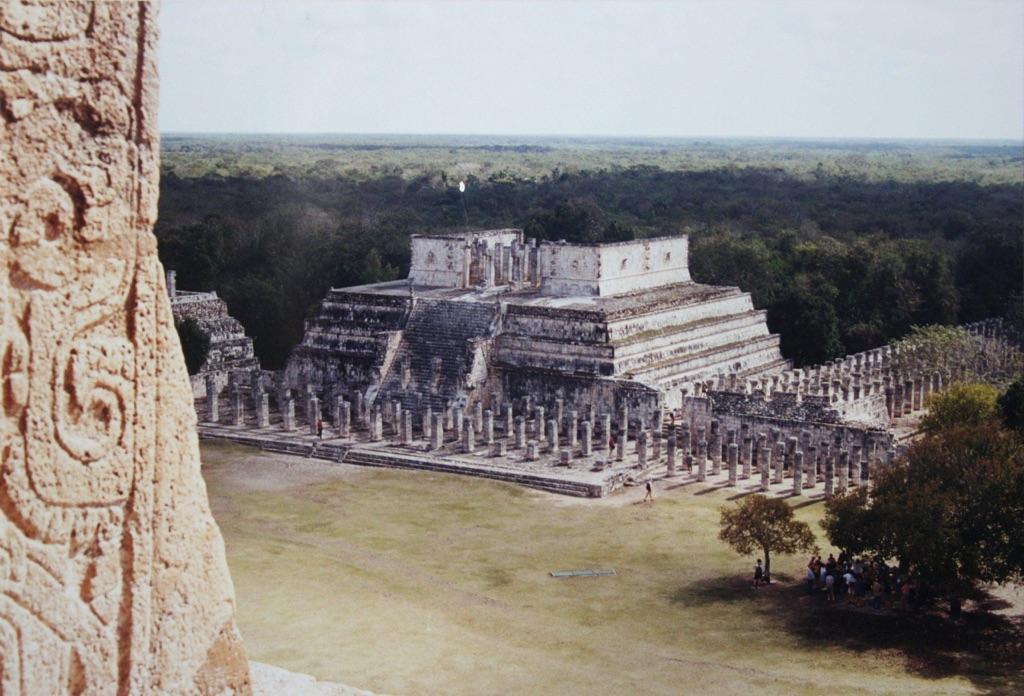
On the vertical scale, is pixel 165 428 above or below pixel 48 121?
below

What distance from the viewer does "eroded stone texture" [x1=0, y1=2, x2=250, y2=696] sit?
17.4 ft

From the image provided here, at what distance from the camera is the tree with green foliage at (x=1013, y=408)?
22.9 metres

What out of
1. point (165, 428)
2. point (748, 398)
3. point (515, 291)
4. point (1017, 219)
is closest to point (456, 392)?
point (515, 291)

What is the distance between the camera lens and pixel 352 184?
83.6 m

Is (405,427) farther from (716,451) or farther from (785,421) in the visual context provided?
(785,421)

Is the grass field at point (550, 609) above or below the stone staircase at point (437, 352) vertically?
below

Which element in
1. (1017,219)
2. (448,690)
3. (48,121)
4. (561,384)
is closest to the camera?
(48,121)

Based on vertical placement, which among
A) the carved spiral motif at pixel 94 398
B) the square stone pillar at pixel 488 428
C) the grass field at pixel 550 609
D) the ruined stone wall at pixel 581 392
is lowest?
the grass field at pixel 550 609

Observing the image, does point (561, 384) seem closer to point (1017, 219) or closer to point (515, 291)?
point (515, 291)

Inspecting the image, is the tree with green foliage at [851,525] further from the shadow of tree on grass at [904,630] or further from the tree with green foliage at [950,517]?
the shadow of tree on grass at [904,630]

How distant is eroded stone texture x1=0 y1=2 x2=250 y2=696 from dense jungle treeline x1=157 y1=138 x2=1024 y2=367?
32977 mm

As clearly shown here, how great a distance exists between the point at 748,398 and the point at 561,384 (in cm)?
492

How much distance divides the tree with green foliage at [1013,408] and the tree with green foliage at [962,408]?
1.02 ft

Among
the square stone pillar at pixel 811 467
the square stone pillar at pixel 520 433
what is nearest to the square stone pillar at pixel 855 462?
the square stone pillar at pixel 811 467
